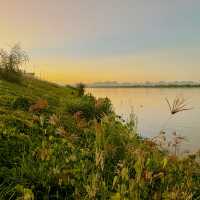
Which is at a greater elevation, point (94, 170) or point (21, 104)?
point (21, 104)

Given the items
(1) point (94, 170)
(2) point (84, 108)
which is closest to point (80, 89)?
(2) point (84, 108)

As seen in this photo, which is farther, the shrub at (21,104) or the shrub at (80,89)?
the shrub at (80,89)

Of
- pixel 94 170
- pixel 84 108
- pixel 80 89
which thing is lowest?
pixel 94 170

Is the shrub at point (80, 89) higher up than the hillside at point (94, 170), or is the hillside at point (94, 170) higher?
the shrub at point (80, 89)

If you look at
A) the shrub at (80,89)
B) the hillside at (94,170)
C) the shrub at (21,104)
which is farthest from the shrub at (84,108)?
the shrub at (80,89)

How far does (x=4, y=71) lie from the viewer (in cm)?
2533

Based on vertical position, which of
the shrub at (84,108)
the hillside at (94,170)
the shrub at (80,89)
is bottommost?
the hillside at (94,170)

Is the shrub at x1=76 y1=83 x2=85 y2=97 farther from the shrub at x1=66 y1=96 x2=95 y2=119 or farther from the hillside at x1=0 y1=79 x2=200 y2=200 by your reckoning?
the hillside at x1=0 y1=79 x2=200 y2=200

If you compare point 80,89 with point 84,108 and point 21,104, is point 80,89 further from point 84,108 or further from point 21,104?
point 21,104

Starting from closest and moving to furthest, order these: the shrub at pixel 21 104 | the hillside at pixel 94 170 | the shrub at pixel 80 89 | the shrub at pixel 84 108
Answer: the hillside at pixel 94 170 < the shrub at pixel 21 104 < the shrub at pixel 84 108 < the shrub at pixel 80 89

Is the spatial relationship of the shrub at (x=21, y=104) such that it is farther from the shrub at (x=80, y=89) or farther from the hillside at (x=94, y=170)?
the shrub at (x=80, y=89)

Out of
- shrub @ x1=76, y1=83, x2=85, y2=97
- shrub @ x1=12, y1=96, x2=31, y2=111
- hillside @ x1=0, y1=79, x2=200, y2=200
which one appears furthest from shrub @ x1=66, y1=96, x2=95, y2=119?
shrub @ x1=76, y1=83, x2=85, y2=97

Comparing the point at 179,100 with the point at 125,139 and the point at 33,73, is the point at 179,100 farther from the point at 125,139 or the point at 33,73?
the point at 33,73

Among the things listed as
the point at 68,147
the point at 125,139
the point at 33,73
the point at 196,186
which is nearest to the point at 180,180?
the point at 196,186
